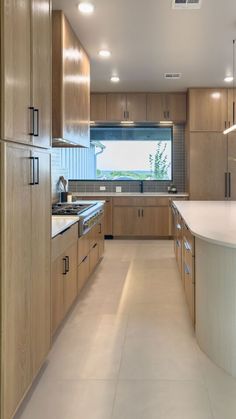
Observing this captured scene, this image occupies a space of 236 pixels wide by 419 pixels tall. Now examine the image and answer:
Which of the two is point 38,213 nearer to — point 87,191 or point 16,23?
point 16,23

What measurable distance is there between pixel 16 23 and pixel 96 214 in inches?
132

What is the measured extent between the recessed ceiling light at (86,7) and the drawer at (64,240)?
79.0 inches

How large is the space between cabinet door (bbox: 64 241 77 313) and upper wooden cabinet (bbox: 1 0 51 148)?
48.0 inches

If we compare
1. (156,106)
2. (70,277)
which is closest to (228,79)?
(156,106)

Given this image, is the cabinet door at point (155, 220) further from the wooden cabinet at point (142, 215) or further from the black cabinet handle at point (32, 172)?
the black cabinet handle at point (32, 172)

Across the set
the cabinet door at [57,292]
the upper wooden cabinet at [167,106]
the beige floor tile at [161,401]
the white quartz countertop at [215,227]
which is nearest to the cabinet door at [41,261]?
the cabinet door at [57,292]

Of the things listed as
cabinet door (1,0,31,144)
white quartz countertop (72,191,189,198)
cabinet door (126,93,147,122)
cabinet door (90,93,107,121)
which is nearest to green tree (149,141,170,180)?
white quartz countertop (72,191,189,198)

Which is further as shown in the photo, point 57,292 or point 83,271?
point 83,271

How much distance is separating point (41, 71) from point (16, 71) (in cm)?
49

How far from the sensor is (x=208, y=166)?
24.0 ft

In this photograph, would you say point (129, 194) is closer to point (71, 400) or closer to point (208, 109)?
point (208, 109)

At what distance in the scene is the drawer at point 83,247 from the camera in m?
3.91

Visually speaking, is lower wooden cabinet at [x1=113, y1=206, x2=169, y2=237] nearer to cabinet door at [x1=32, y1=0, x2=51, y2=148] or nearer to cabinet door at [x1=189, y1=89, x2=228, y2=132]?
cabinet door at [x1=189, y1=89, x2=228, y2=132]

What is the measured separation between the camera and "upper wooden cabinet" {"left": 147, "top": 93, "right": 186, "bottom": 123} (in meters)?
7.60
